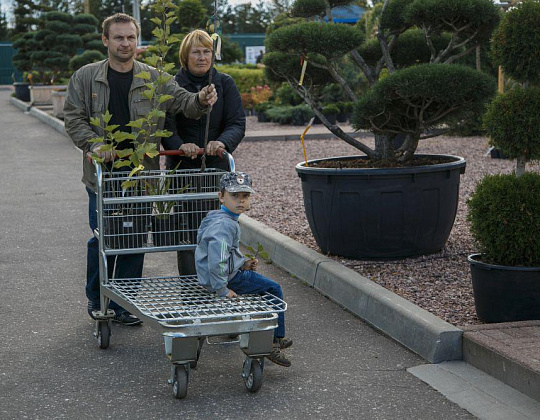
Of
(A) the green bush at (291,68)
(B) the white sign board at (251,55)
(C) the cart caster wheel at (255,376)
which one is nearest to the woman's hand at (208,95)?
(C) the cart caster wheel at (255,376)

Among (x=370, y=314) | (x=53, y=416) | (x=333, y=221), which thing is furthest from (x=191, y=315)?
(x=333, y=221)

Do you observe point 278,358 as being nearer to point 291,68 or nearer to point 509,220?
point 509,220

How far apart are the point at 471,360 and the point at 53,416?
2.36 m

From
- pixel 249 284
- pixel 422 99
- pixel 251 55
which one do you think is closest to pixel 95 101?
pixel 249 284

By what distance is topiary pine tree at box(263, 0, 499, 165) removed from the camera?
684cm

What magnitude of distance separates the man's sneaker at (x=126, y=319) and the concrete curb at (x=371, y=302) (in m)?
1.52

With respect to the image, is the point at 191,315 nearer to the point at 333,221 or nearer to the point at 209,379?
the point at 209,379

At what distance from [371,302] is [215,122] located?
1.67 m

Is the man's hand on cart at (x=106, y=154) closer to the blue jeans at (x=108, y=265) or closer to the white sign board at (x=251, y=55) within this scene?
the blue jeans at (x=108, y=265)

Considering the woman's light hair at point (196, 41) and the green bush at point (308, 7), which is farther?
the green bush at point (308, 7)

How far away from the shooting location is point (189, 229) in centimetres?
568

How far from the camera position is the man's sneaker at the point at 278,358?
5.01 meters

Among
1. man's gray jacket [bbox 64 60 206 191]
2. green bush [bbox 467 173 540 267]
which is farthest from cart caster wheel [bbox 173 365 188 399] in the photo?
green bush [bbox 467 173 540 267]

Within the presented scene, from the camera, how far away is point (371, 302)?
6047mm
